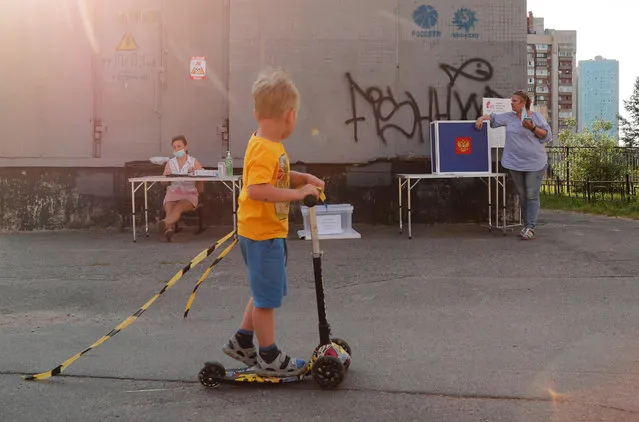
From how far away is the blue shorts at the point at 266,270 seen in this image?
3.42 m

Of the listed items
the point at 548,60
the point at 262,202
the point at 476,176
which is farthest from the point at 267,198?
the point at 548,60

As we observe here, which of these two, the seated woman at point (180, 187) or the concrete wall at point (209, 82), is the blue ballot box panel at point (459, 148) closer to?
the concrete wall at point (209, 82)

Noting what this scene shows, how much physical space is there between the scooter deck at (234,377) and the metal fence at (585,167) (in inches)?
671

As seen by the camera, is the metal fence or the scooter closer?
the scooter

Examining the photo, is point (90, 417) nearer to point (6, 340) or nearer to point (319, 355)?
point (319, 355)

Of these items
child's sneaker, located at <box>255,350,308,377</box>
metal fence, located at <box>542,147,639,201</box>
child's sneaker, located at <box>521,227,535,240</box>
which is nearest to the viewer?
child's sneaker, located at <box>255,350,308,377</box>

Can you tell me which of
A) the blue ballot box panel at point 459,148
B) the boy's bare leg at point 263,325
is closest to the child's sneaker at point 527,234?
the blue ballot box panel at point 459,148

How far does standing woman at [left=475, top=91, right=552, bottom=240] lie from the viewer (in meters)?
9.36

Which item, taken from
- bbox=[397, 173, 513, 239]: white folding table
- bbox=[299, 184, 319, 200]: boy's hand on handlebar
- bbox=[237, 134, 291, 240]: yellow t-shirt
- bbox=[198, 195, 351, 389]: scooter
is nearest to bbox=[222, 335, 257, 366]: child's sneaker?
bbox=[198, 195, 351, 389]: scooter

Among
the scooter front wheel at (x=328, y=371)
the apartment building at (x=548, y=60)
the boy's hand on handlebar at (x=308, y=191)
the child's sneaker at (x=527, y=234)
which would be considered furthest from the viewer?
the apartment building at (x=548, y=60)

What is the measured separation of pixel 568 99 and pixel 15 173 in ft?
587

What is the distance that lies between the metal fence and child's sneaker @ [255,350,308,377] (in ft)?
55.7

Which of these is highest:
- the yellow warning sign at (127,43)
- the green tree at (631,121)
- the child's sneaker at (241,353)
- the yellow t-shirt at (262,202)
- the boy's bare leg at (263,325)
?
the green tree at (631,121)

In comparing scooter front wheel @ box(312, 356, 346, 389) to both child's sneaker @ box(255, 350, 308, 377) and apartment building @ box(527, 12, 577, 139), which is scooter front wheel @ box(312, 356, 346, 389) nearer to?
child's sneaker @ box(255, 350, 308, 377)
